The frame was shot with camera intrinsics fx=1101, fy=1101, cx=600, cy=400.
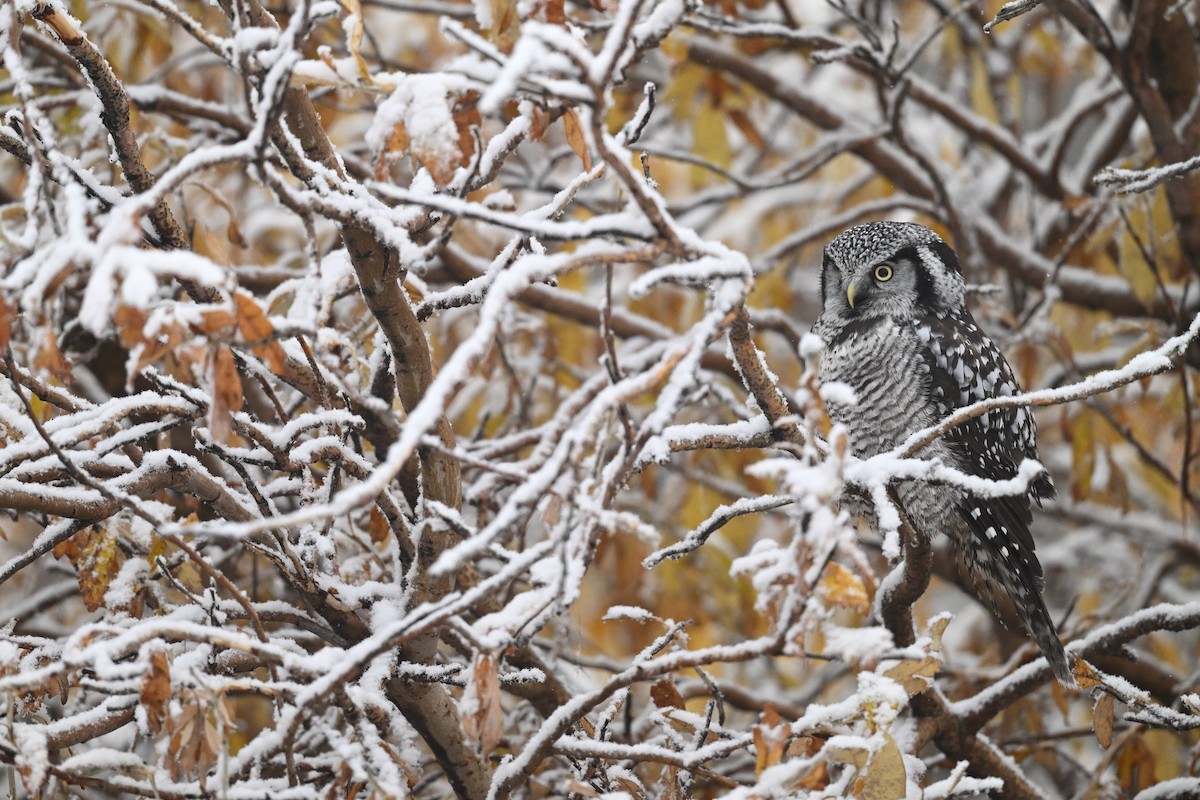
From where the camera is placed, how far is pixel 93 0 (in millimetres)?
3484

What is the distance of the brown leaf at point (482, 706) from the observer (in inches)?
58.2

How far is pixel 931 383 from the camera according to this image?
332cm

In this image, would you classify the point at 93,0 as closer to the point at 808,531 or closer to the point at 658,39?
the point at 658,39

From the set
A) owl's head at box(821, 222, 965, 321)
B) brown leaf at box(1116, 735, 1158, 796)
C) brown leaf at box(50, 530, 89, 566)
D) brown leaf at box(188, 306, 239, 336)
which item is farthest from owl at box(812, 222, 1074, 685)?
brown leaf at box(188, 306, 239, 336)

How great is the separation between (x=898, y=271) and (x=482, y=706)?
8.15ft

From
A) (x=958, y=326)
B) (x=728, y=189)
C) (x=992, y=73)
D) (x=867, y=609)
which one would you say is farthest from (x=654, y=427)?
(x=992, y=73)

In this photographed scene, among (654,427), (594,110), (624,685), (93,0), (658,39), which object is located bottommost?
(624,685)

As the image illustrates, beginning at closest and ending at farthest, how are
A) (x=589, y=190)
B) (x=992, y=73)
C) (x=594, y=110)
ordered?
(x=594, y=110) < (x=992, y=73) < (x=589, y=190)

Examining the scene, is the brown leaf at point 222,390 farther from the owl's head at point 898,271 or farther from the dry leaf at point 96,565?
the owl's head at point 898,271

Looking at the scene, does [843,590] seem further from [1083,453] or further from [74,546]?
[1083,453]

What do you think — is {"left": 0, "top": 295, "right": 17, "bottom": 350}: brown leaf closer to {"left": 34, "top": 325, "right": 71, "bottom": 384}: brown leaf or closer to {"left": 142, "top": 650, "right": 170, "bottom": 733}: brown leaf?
{"left": 34, "top": 325, "right": 71, "bottom": 384}: brown leaf

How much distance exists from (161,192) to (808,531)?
0.89 metres

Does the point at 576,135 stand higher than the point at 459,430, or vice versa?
the point at 459,430

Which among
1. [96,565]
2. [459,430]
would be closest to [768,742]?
[96,565]
